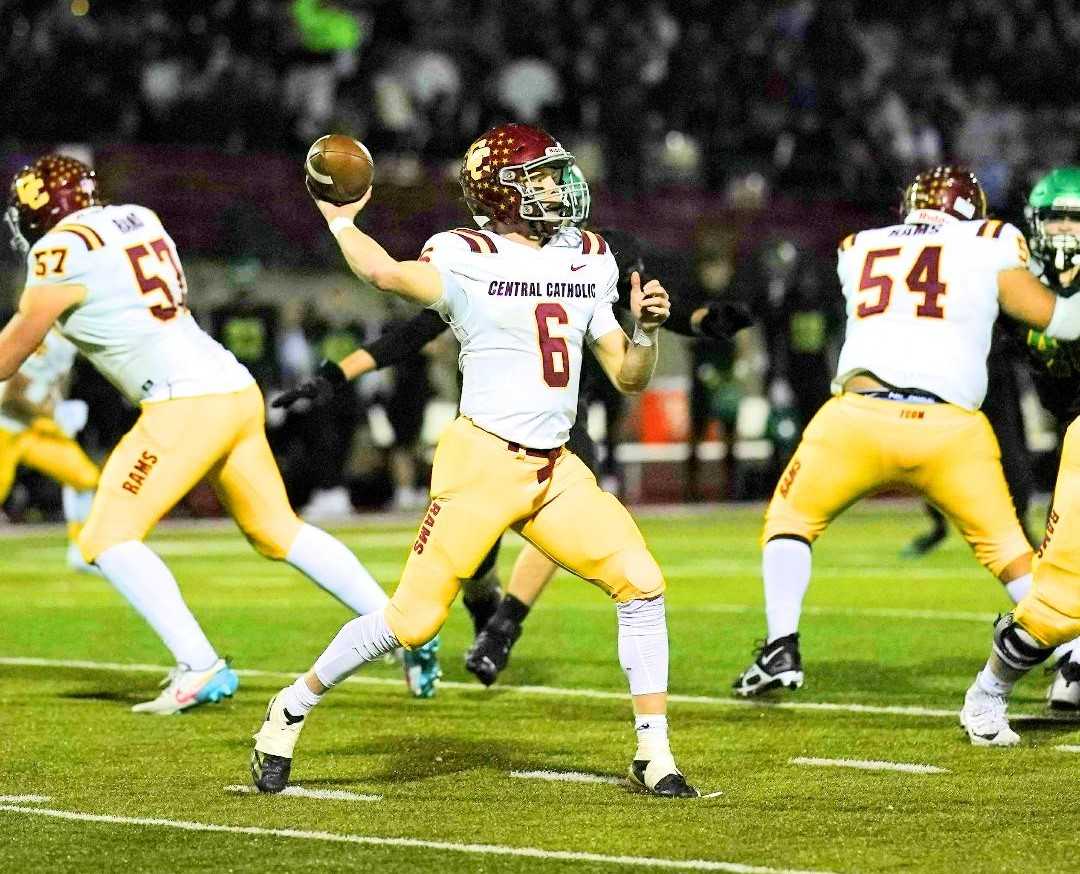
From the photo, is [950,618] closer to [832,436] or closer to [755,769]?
[832,436]

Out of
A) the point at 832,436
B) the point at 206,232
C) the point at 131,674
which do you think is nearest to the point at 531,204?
the point at 832,436

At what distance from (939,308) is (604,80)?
12.8 meters

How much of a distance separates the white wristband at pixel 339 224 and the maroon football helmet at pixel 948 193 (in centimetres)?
213

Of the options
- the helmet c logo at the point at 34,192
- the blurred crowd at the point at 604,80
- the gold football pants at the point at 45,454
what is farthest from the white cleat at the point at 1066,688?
the blurred crowd at the point at 604,80

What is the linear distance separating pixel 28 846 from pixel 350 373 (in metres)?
2.72

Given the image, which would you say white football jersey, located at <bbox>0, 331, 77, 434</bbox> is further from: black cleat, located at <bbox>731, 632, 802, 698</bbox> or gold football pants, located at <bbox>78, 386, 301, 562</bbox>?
black cleat, located at <bbox>731, 632, 802, 698</bbox>

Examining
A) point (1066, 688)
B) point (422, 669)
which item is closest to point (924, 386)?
point (1066, 688)

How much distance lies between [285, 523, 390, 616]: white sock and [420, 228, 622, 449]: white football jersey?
163 cm

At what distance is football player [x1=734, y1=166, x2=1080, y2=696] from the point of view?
672 cm

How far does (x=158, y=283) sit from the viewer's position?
24.1ft

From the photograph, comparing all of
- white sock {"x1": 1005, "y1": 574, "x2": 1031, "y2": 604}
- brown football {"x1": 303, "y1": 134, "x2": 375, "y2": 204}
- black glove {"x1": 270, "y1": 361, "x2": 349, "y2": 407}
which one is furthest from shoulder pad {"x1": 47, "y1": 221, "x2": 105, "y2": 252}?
white sock {"x1": 1005, "y1": 574, "x2": 1031, "y2": 604}

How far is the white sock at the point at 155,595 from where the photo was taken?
7.09 metres

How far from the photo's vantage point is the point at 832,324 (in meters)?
18.7

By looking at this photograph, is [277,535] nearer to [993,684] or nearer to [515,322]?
[515,322]
